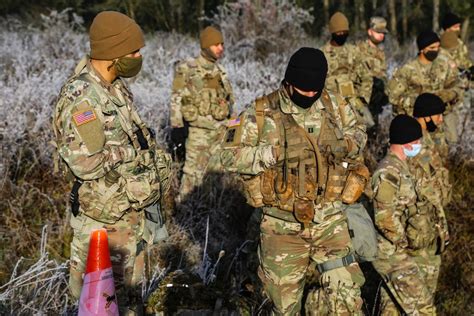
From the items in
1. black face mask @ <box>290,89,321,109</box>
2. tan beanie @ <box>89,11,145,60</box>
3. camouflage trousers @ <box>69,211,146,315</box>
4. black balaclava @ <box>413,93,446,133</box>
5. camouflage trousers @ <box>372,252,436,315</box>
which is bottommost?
camouflage trousers @ <box>372,252,436,315</box>

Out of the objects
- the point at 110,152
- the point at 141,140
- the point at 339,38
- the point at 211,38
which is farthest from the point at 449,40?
the point at 110,152

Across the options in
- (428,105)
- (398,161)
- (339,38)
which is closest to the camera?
(398,161)

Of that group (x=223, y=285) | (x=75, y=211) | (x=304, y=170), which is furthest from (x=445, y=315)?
(x=75, y=211)

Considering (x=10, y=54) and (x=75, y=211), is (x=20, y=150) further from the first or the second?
(x=10, y=54)

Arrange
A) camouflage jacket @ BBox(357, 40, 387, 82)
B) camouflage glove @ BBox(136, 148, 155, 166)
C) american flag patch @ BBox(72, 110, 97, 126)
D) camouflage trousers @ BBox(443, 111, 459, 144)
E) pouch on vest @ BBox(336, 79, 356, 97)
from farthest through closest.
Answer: camouflage jacket @ BBox(357, 40, 387, 82)
pouch on vest @ BBox(336, 79, 356, 97)
camouflage trousers @ BBox(443, 111, 459, 144)
camouflage glove @ BBox(136, 148, 155, 166)
american flag patch @ BBox(72, 110, 97, 126)

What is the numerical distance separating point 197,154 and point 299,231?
8.61 feet

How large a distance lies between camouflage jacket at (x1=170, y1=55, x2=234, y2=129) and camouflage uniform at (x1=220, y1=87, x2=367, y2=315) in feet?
7.73

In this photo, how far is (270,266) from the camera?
3.20 m

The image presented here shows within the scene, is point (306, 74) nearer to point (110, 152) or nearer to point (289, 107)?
point (289, 107)

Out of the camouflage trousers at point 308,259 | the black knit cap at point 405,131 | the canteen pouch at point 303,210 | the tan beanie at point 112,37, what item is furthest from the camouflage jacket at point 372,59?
the tan beanie at point 112,37

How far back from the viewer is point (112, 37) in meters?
2.67

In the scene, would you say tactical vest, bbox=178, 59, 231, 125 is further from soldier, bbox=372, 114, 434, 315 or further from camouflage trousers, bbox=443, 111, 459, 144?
camouflage trousers, bbox=443, 111, 459, 144

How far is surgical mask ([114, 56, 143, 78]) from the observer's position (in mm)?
2756

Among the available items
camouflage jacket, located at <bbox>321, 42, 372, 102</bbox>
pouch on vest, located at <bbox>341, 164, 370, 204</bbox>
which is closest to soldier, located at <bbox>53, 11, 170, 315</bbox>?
pouch on vest, located at <bbox>341, 164, 370, 204</bbox>
